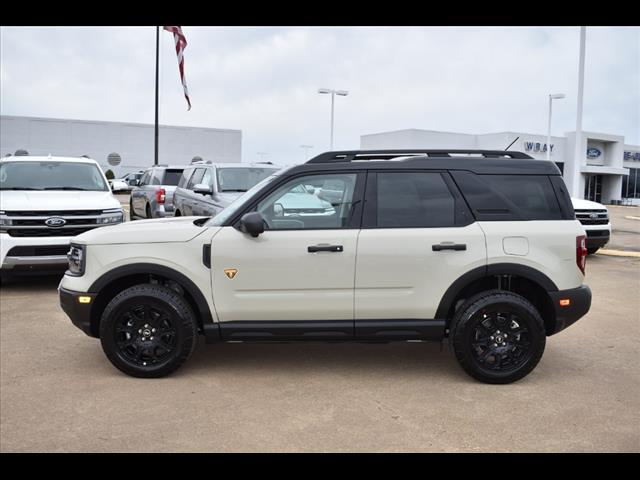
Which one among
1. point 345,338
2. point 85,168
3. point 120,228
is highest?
point 85,168

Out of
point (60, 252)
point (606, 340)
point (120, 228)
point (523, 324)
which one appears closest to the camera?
point (523, 324)

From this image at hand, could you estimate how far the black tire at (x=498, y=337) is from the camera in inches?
193

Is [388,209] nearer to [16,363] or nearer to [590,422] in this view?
[590,422]

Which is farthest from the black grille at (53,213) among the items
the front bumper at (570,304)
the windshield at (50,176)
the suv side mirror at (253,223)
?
the front bumper at (570,304)

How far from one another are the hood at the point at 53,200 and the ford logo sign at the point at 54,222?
0.48 feet

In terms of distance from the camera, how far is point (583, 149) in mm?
54438

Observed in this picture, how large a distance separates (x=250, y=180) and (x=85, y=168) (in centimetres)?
279

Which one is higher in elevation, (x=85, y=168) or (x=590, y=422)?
(x=85, y=168)

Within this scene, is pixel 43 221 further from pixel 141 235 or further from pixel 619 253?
pixel 619 253

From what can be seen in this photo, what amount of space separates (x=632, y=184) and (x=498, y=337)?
6105 centimetres

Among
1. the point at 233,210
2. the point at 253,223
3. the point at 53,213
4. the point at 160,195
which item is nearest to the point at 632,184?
the point at 160,195

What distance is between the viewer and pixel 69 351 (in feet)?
19.0

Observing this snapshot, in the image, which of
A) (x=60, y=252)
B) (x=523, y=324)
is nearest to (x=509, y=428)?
(x=523, y=324)

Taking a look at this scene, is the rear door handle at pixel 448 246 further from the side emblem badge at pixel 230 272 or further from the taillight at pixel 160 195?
the taillight at pixel 160 195
